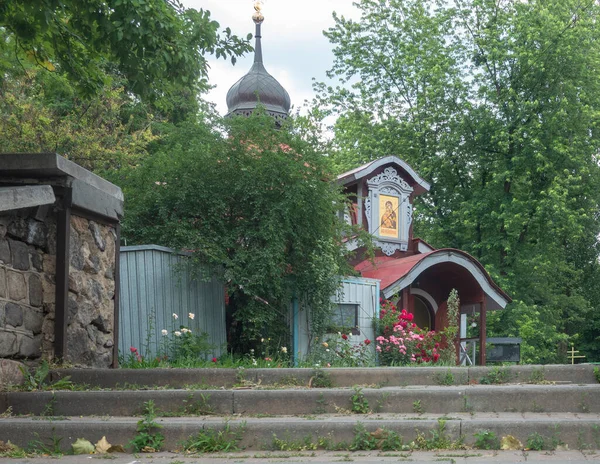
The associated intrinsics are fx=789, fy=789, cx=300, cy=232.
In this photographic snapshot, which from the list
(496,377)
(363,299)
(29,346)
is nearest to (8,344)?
(29,346)

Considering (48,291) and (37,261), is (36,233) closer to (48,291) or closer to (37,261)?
(37,261)

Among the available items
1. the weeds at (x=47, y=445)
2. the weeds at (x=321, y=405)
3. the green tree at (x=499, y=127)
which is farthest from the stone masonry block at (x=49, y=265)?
the green tree at (x=499, y=127)

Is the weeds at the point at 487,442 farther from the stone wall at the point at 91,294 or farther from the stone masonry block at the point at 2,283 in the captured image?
the stone masonry block at the point at 2,283

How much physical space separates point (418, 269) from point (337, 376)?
10.3 meters

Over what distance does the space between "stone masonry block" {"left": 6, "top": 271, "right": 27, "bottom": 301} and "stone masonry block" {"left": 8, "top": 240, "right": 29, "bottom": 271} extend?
0.26 ft

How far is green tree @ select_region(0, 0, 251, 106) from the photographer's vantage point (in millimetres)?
8422

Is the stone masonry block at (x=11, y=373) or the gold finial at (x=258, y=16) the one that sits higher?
the gold finial at (x=258, y=16)

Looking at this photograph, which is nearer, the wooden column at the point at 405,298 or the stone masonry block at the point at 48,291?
the stone masonry block at the point at 48,291

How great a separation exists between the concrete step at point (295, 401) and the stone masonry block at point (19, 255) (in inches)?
45.1

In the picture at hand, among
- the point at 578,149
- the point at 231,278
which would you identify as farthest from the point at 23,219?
the point at 578,149

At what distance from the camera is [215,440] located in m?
5.43

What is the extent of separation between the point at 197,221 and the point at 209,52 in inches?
135

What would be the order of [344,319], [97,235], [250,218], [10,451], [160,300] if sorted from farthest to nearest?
[344,319] < [250,218] < [160,300] < [97,235] < [10,451]

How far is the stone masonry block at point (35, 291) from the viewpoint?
22.6 feet
